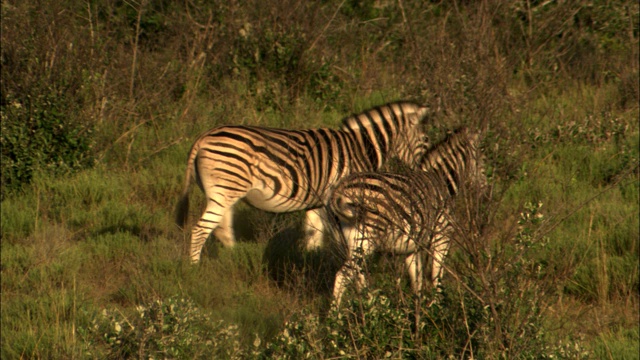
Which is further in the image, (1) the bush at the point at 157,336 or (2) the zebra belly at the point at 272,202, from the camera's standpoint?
(2) the zebra belly at the point at 272,202

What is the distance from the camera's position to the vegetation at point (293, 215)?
4.92m

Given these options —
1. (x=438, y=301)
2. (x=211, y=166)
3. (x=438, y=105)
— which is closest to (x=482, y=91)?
(x=438, y=105)

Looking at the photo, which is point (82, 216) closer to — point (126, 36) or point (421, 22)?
point (126, 36)

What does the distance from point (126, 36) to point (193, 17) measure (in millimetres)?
1089

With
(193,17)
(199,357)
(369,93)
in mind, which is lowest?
(199,357)

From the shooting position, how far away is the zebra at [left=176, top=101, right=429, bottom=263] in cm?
695

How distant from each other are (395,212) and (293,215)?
8.10 feet

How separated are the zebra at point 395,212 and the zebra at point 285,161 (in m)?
0.91

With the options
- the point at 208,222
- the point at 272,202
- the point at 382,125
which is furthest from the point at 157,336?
the point at 382,125

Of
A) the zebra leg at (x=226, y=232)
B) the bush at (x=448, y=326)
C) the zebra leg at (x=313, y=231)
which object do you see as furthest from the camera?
the zebra leg at (x=226, y=232)

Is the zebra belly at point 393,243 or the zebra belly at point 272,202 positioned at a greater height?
the zebra belly at point 393,243

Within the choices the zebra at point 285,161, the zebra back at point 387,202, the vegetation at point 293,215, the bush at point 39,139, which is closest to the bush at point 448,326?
the vegetation at point 293,215

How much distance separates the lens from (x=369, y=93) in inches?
418

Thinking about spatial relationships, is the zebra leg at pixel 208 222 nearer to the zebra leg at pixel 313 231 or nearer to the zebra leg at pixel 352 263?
the zebra leg at pixel 313 231
